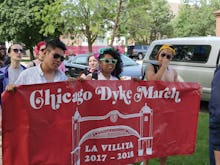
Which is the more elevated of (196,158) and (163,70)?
(163,70)

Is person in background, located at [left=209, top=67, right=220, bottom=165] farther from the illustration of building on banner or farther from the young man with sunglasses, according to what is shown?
the young man with sunglasses

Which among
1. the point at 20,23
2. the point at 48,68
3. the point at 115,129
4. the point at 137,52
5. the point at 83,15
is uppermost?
the point at 83,15

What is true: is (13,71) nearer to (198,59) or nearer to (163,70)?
(163,70)

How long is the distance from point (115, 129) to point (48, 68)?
98 centimetres

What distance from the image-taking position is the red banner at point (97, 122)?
13.5ft

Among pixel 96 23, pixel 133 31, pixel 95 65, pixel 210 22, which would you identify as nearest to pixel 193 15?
pixel 210 22

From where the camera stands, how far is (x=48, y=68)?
4.38m

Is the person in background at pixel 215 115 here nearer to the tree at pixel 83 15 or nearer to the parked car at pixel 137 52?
the tree at pixel 83 15

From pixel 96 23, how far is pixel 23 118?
18.7m

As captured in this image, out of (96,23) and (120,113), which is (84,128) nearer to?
(120,113)

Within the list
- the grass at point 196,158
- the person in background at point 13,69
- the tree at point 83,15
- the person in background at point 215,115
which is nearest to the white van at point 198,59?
the grass at point 196,158

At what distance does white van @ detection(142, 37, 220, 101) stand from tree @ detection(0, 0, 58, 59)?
34.5 meters

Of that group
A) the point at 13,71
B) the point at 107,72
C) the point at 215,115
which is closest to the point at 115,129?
the point at 107,72

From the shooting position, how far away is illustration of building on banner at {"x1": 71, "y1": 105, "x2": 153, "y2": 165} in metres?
4.45
